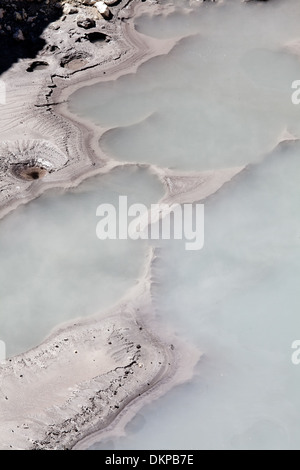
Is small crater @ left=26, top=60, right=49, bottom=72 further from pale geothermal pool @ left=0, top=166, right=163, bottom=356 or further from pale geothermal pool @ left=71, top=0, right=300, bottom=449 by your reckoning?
pale geothermal pool @ left=0, top=166, right=163, bottom=356

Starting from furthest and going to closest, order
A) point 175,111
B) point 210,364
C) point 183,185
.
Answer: point 175,111 → point 183,185 → point 210,364

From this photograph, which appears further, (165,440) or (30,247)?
(30,247)

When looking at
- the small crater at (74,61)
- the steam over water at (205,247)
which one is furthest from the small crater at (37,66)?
the steam over water at (205,247)

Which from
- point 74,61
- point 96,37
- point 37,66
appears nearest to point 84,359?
point 37,66

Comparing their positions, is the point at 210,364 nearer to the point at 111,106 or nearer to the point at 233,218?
the point at 233,218

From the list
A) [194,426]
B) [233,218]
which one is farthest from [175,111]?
[194,426]
